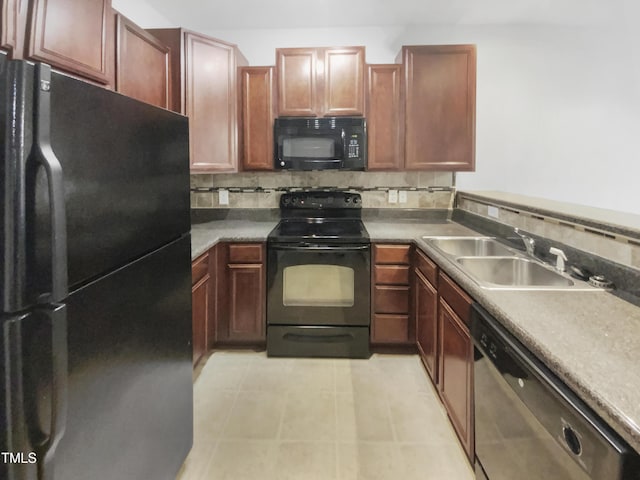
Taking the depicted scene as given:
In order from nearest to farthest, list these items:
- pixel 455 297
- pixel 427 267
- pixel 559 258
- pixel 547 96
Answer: pixel 559 258 < pixel 455 297 < pixel 427 267 < pixel 547 96

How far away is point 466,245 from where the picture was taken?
2.49 metres

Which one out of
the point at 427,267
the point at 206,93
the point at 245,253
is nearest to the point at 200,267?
the point at 245,253

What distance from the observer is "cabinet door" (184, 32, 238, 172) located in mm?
2543

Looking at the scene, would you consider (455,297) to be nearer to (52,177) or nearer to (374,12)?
(52,177)

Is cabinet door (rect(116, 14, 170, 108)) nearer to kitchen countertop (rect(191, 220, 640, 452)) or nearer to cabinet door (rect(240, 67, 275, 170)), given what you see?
cabinet door (rect(240, 67, 275, 170))

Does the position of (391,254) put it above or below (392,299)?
above

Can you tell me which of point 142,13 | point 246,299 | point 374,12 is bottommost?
point 246,299

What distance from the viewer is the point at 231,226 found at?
2.98 metres

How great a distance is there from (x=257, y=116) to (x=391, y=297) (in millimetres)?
1663

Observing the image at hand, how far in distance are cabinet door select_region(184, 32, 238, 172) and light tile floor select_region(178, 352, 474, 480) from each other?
1418 mm

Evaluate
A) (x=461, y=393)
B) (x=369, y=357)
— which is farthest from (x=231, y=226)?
(x=461, y=393)

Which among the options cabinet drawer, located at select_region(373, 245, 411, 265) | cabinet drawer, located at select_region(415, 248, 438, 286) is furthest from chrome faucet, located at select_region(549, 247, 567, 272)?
cabinet drawer, located at select_region(373, 245, 411, 265)

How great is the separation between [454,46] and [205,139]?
6.16ft

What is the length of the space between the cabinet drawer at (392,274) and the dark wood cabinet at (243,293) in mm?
802
